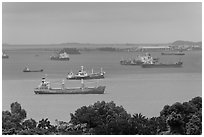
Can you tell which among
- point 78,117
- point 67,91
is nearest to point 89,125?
point 78,117

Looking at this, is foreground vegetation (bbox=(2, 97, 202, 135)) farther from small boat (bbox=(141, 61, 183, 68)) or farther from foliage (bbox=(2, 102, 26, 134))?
small boat (bbox=(141, 61, 183, 68))

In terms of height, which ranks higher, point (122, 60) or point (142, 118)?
point (122, 60)

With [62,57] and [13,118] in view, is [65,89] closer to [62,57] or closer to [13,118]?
[62,57]

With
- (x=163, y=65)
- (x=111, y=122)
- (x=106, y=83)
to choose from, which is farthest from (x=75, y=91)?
(x=163, y=65)

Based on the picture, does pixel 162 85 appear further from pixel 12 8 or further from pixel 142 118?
pixel 12 8

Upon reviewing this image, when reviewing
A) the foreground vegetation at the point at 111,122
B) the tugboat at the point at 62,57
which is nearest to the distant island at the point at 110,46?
the tugboat at the point at 62,57

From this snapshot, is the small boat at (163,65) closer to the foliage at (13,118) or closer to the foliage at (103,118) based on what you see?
the foliage at (103,118)
